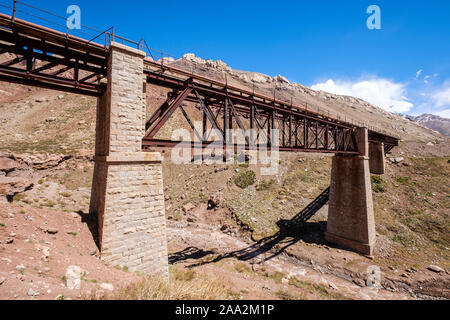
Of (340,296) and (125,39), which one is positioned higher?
(125,39)

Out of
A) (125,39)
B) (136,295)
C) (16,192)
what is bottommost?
(136,295)

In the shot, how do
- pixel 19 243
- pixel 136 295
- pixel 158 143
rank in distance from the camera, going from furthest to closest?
pixel 158 143, pixel 19 243, pixel 136 295

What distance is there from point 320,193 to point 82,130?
4227cm

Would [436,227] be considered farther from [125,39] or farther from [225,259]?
[125,39]

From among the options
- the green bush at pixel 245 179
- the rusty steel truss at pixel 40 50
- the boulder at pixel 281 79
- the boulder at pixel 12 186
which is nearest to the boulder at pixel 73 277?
the rusty steel truss at pixel 40 50

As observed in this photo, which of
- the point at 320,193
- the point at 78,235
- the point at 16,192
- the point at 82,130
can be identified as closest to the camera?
the point at 78,235

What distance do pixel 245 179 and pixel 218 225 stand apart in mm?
9556

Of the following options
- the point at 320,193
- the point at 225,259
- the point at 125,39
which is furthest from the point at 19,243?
the point at 320,193

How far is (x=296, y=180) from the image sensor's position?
32.8m

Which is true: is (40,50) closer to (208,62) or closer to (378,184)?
(378,184)

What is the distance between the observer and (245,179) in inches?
1273

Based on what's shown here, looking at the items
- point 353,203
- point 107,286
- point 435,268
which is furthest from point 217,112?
point 435,268

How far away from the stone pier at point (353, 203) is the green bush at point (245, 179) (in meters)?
12.5

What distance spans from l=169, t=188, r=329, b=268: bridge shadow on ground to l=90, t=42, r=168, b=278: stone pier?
962 centimetres
